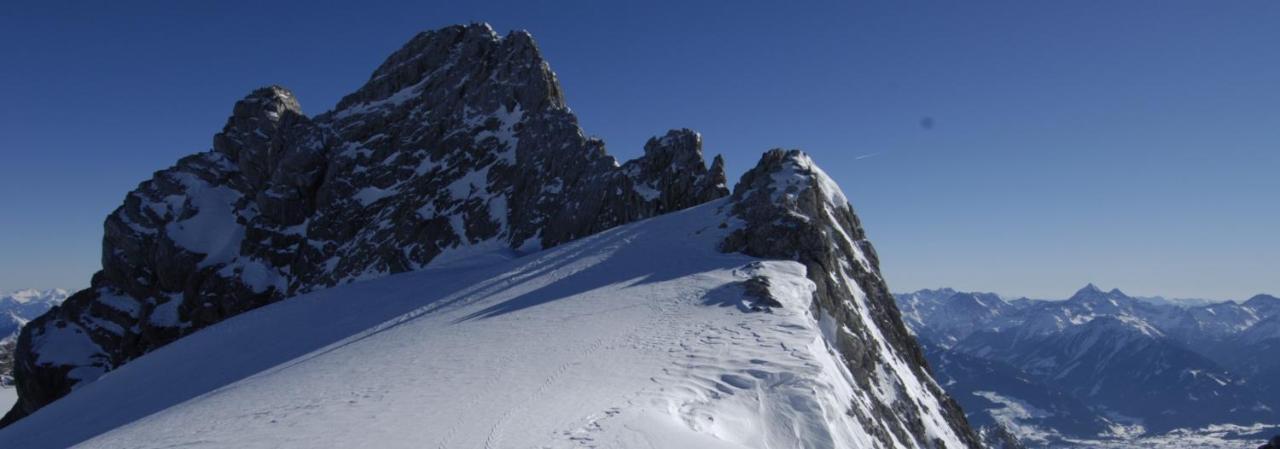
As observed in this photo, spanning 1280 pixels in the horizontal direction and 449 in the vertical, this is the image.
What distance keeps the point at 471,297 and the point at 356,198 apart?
195ft

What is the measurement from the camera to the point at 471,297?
4481 centimetres

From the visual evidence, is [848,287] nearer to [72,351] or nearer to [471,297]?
[471,297]

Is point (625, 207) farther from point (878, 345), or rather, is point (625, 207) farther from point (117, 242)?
point (117, 242)

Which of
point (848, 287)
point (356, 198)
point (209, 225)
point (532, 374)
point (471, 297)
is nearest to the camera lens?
point (532, 374)

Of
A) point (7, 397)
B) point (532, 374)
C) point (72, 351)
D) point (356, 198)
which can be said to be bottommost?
point (532, 374)

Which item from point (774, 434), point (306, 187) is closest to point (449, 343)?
point (774, 434)

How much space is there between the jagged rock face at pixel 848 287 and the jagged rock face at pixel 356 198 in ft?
90.0

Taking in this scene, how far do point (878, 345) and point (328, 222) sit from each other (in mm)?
81383

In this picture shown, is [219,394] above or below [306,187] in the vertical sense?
below

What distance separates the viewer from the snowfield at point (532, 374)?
17984mm

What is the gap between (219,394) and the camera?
98.3 ft

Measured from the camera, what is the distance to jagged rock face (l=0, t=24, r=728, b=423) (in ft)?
277

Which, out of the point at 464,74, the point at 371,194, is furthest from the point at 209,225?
the point at 464,74

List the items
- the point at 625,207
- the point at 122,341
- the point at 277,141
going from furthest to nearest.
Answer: the point at 277,141 < the point at 122,341 < the point at 625,207
